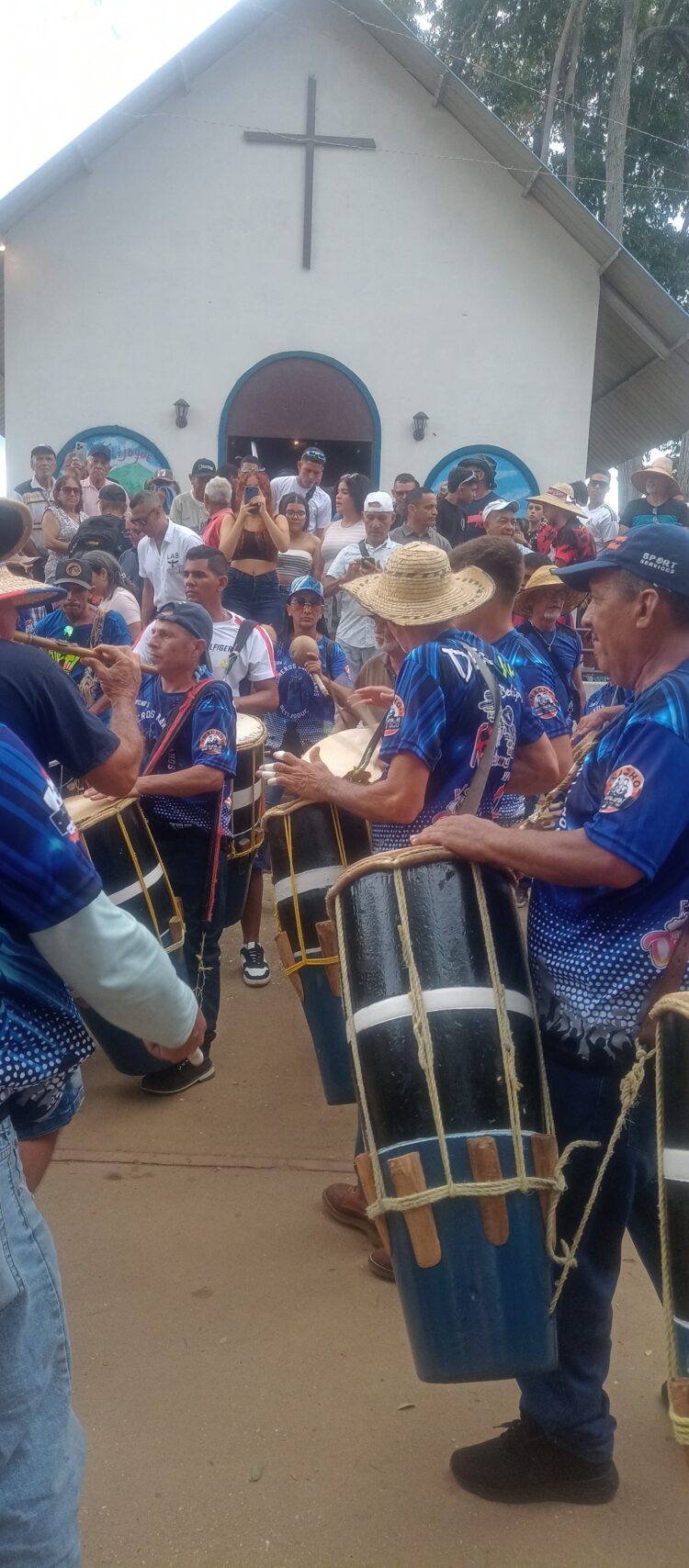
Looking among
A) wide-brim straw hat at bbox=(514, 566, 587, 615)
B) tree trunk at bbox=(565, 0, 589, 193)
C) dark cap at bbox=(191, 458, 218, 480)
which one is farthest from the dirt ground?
tree trunk at bbox=(565, 0, 589, 193)

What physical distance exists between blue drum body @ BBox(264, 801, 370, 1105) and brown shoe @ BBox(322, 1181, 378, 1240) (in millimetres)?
397

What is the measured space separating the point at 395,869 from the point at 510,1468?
136 centimetres

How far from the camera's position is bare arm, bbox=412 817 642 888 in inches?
76.0

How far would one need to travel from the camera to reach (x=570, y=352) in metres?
12.5

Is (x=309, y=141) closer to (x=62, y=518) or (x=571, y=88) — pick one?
(x=62, y=518)

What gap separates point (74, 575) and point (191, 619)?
1.52 m

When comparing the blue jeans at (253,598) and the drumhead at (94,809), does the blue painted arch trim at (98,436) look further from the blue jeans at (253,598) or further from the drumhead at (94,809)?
the drumhead at (94,809)

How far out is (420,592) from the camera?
311 cm

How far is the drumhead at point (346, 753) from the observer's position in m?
3.55

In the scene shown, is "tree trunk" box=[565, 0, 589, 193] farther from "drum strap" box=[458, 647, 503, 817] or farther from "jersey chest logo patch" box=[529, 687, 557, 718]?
"drum strap" box=[458, 647, 503, 817]

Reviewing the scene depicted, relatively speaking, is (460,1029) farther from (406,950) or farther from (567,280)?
(567,280)

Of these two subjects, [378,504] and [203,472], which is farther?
[203,472]

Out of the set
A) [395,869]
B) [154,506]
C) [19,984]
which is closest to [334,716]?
[154,506]

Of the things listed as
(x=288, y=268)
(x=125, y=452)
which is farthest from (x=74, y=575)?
(x=288, y=268)
